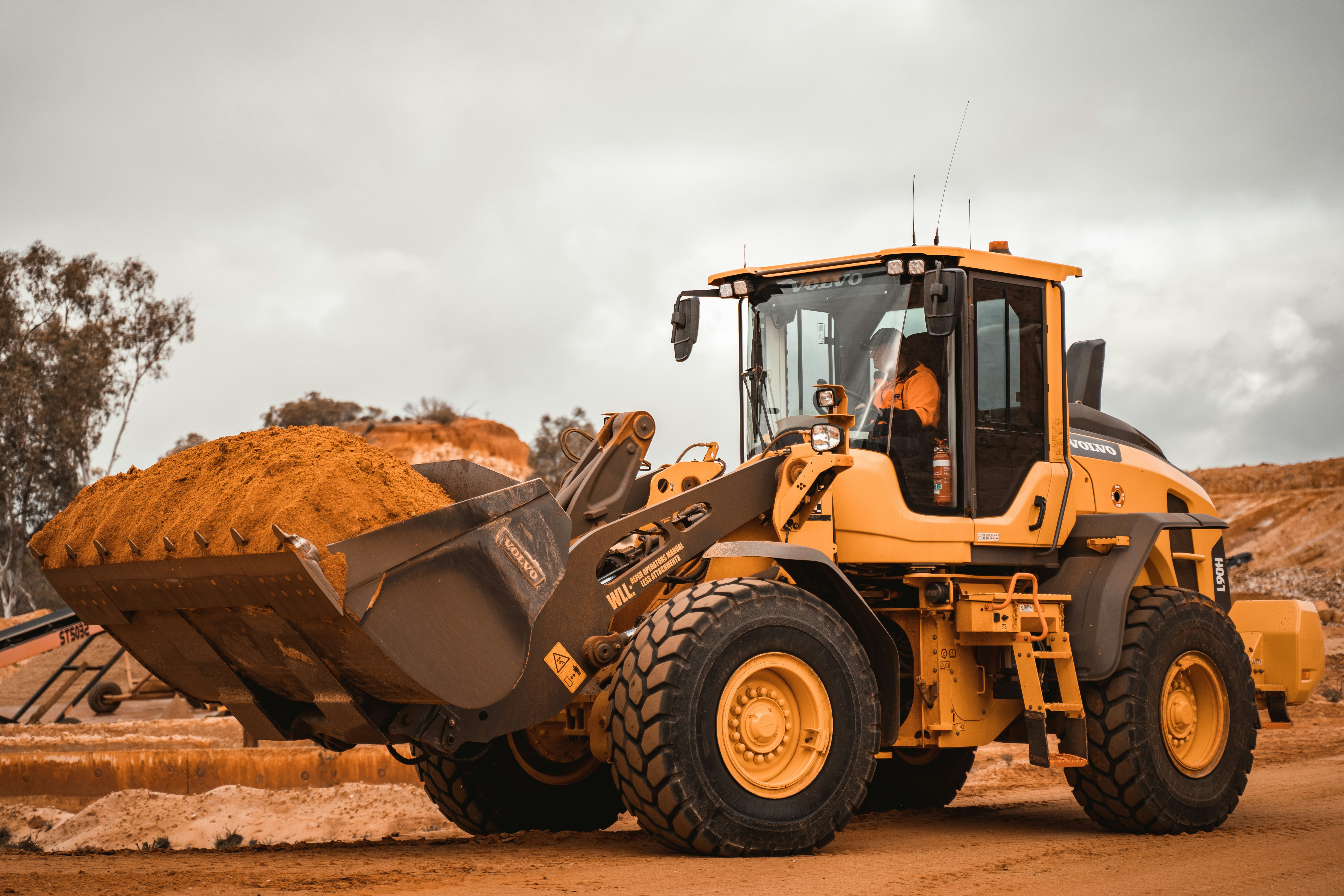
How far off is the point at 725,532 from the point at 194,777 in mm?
6988

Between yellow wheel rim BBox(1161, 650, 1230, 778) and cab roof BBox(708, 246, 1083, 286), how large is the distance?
8.34 feet

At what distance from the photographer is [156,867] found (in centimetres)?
616

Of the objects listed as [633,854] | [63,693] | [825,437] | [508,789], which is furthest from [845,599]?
[63,693]

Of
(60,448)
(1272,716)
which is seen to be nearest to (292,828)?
(1272,716)

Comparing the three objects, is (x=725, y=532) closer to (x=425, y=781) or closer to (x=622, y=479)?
(x=622, y=479)

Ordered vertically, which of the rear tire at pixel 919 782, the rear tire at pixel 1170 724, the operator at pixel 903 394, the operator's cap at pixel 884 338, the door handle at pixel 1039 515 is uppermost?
the operator's cap at pixel 884 338

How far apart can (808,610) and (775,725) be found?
1.92 ft

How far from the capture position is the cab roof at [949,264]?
7848 mm

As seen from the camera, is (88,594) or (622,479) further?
(622,479)

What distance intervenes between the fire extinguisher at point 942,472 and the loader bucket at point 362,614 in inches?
105

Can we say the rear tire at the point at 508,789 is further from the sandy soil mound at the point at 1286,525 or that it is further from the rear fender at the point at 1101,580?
the sandy soil mound at the point at 1286,525

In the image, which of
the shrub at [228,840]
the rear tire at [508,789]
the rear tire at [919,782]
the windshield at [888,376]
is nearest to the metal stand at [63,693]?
the shrub at [228,840]

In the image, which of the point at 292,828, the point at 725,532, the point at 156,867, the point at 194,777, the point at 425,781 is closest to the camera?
the point at 156,867

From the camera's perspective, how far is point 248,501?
5.64m
